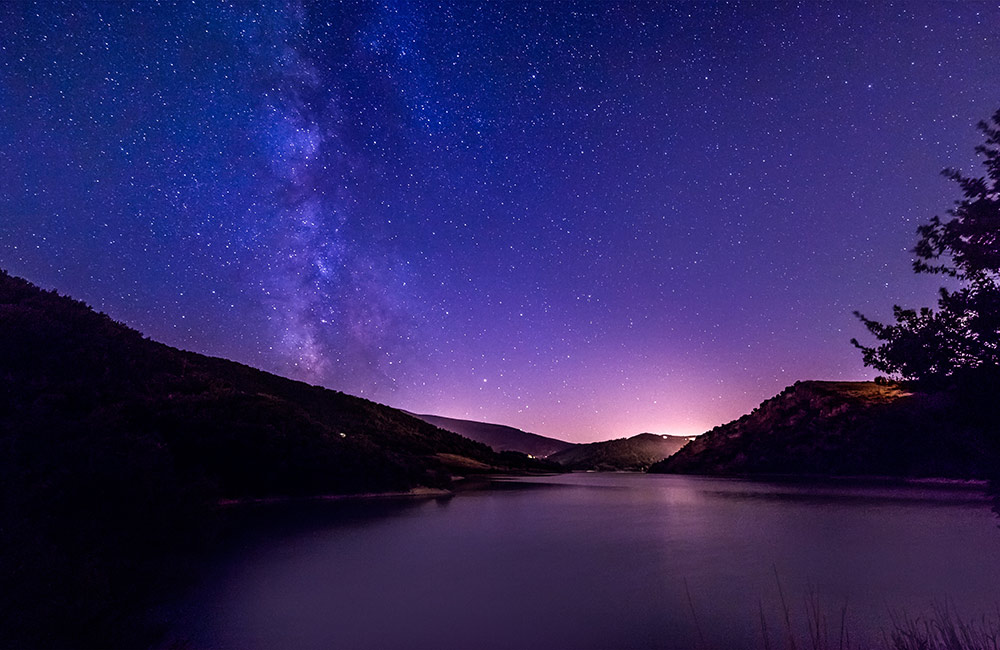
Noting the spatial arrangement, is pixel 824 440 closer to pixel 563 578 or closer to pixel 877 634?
pixel 563 578

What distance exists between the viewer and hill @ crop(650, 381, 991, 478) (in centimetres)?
7956

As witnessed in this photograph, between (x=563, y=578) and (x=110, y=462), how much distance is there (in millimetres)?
14587

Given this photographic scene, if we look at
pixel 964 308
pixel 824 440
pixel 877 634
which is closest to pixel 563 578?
pixel 877 634

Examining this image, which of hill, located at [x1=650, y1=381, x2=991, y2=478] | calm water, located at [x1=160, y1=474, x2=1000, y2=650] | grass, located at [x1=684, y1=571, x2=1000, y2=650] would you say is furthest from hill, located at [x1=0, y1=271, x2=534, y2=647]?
hill, located at [x1=650, y1=381, x2=991, y2=478]

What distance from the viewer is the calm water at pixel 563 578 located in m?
11.9

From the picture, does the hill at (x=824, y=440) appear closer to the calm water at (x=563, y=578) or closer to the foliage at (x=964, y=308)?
the calm water at (x=563, y=578)

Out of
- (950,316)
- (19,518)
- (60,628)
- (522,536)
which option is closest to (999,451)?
(950,316)

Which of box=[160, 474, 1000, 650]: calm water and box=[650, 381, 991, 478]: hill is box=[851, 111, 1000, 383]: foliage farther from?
box=[650, 381, 991, 478]: hill

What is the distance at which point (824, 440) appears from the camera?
93.6 meters

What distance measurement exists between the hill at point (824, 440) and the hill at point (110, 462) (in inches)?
2619

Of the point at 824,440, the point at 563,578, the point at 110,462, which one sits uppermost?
the point at 824,440

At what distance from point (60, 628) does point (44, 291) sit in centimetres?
4248

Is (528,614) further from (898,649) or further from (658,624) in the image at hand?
(898,649)

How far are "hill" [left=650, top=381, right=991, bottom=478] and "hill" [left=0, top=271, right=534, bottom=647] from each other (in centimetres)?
6651
